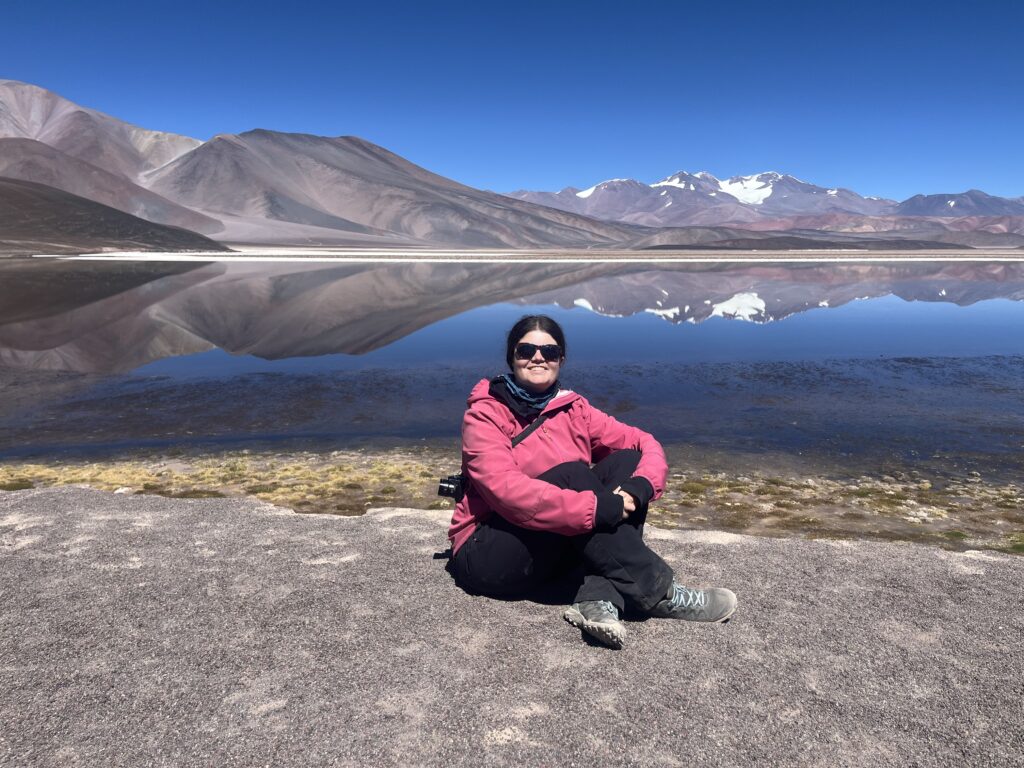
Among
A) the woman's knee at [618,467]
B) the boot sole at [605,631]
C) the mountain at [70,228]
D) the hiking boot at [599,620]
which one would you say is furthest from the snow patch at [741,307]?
the mountain at [70,228]

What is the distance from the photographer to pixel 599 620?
4.07m

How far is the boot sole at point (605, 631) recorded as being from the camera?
398cm

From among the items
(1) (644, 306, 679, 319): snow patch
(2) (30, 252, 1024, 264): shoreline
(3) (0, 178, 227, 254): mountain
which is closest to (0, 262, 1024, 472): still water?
(1) (644, 306, 679, 319): snow patch

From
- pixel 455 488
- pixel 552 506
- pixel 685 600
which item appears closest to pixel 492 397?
pixel 455 488

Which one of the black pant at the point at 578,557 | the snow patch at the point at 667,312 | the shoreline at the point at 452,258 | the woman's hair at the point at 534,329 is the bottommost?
the black pant at the point at 578,557

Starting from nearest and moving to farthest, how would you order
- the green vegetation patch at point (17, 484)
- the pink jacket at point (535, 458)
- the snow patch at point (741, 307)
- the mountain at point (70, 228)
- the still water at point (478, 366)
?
the pink jacket at point (535, 458) → the green vegetation patch at point (17, 484) → the still water at point (478, 366) → the snow patch at point (741, 307) → the mountain at point (70, 228)

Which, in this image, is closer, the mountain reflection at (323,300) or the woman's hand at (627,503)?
the woman's hand at (627,503)

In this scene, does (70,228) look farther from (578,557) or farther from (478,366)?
(578,557)

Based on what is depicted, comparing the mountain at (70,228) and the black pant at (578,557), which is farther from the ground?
the mountain at (70,228)

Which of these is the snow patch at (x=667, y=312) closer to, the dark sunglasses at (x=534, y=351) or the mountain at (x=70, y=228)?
the dark sunglasses at (x=534, y=351)

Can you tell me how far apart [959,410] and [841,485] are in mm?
5219

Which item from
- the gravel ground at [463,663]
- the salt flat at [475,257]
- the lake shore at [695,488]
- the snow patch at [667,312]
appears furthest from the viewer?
the salt flat at [475,257]

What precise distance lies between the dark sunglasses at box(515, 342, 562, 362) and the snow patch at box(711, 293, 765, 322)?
22.0 m

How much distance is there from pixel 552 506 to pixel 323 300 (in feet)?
88.9
